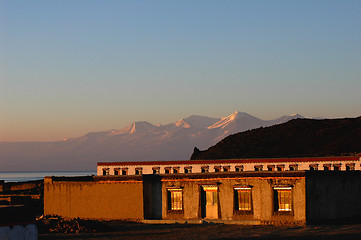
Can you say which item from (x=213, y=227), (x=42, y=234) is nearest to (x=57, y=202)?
(x=42, y=234)

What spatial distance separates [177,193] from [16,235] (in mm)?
29506

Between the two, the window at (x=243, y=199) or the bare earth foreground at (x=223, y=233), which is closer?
the bare earth foreground at (x=223, y=233)

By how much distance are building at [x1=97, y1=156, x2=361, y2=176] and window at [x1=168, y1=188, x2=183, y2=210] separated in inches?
899

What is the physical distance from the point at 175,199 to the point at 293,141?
335 ft

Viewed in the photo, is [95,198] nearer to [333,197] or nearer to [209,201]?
[209,201]

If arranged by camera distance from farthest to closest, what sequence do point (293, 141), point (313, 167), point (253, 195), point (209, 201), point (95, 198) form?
point (293, 141) < point (313, 167) < point (95, 198) < point (209, 201) < point (253, 195)

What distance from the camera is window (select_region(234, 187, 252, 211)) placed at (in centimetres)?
3756

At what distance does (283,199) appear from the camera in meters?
36.4

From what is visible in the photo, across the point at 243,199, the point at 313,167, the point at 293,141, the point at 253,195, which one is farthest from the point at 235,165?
the point at 293,141

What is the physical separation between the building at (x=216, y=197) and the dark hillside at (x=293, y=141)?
3163 inches

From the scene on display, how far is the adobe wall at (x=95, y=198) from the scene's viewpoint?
40812 mm

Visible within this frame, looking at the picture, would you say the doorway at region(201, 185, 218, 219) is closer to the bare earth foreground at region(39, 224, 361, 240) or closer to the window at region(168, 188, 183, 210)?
the bare earth foreground at region(39, 224, 361, 240)

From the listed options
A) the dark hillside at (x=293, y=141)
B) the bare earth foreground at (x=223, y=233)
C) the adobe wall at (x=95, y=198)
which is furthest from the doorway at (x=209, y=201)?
the dark hillside at (x=293, y=141)

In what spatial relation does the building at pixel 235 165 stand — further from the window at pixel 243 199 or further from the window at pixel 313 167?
the window at pixel 243 199
